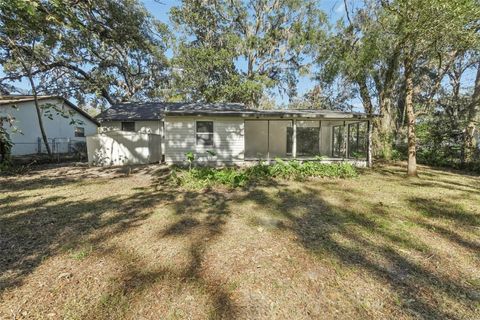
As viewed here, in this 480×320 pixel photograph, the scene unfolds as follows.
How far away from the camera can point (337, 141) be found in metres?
16.6

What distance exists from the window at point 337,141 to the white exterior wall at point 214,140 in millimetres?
6783

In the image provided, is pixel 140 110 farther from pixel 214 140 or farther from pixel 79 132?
pixel 214 140

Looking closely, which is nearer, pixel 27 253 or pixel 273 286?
pixel 273 286

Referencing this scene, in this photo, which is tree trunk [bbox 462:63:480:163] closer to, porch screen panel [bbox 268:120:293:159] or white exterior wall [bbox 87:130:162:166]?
porch screen panel [bbox 268:120:293:159]

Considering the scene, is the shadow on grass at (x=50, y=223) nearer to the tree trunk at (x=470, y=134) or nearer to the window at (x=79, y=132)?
the tree trunk at (x=470, y=134)

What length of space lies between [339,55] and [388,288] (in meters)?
13.9

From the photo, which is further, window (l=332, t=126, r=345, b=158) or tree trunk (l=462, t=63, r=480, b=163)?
window (l=332, t=126, r=345, b=158)

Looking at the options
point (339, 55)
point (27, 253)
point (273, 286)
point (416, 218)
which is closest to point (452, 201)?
point (416, 218)

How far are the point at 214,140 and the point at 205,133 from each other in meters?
0.53

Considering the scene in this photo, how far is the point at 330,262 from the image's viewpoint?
3309 millimetres

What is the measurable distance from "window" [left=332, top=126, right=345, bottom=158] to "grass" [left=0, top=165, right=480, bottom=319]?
9.41 meters

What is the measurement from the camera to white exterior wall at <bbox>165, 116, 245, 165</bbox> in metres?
12.0

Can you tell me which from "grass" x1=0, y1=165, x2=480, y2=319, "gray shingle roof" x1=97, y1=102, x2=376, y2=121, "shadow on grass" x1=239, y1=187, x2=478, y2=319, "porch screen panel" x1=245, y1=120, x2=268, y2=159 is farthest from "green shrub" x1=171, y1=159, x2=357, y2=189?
"porch screen panel" x1=245, y1=120, x2=268, y2=159

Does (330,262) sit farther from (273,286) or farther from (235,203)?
(235,203)
